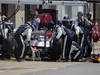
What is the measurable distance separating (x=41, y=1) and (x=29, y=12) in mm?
10321

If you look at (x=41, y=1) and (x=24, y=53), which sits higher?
(x=41, y=1)

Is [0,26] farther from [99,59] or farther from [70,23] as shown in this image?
[99,59]

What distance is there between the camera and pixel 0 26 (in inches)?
826

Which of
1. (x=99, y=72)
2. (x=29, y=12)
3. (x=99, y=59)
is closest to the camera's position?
(x=99, y=72)

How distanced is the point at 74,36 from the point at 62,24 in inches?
29.9

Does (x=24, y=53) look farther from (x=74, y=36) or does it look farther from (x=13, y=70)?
(x=13, y=70)

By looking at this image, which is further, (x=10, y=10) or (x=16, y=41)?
(x=10, y=10)

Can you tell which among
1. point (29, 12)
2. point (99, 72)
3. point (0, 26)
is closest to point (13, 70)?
point (99, 72)

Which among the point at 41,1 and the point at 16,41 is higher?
the point at 41,1

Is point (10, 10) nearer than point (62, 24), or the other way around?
point (62, 24)

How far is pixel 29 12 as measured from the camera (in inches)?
1208

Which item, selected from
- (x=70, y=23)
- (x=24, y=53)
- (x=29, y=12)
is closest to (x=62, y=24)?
(x=70, y=23)

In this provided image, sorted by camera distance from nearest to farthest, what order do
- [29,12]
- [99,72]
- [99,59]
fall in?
[99,72] → [99,59] → [29,12]

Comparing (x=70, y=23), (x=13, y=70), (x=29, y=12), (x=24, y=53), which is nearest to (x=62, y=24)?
(x=70, y=23)
